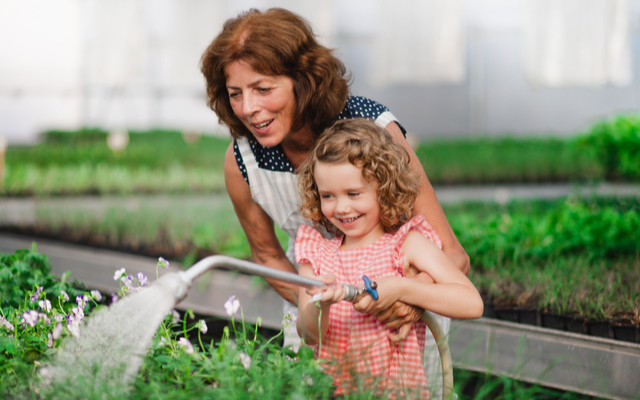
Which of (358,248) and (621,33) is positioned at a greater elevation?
(621,33)

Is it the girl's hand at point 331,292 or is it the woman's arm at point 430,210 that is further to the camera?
the woman's arm at point 430,210

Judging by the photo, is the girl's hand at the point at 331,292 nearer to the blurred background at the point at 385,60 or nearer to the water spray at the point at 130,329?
the water spray at the point at 130,329

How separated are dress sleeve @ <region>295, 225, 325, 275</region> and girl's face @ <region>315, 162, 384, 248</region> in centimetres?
12

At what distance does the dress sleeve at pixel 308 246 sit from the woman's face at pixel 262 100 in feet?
0.91

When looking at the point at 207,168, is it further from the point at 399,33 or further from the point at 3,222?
the point at 399,33

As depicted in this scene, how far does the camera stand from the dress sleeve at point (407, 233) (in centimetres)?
141

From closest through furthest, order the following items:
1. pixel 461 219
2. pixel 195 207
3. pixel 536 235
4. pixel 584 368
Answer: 1. pixel 584 368
2. pixel 536 235
3. pixel 461 219
4. pixel 195 207

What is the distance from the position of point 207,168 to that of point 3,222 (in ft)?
9.05

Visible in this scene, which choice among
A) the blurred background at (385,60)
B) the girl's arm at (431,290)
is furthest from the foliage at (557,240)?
the blurred background at (385,60)

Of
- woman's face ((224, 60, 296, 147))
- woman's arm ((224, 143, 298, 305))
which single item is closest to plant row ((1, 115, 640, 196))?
woman's arm ((224, 143, 298, 305))

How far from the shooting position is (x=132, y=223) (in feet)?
14.1

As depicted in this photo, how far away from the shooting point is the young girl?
134 centimetres

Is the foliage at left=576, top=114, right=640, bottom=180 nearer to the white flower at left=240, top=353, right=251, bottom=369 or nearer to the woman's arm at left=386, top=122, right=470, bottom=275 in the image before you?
the woman's arm at left=386, top=122, right=470, bottom=275

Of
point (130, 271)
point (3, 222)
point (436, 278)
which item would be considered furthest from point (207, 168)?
point (436, 278)
